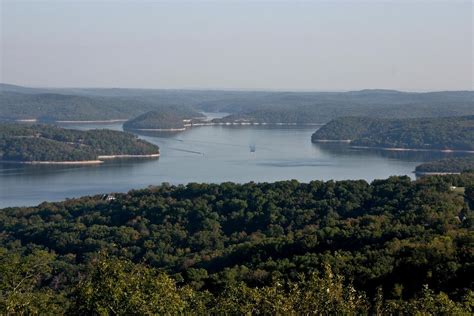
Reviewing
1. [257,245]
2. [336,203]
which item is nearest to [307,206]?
[336,203]

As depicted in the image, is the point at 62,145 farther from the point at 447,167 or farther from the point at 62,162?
the point at 447,167

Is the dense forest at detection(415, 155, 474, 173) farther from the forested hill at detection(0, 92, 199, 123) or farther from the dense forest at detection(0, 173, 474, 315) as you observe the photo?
the forested hill at detection(0, 92, 199, 123)

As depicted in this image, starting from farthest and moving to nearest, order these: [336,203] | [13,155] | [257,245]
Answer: [13,155] < [336,203] < [257,245]

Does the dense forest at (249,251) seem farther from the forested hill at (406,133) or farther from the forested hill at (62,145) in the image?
the forested hill at (406,133)

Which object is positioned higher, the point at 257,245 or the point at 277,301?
the point at 277,301

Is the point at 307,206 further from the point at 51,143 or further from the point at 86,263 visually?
the point at 51,143

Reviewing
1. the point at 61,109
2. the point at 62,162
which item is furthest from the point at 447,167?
the point at 61,109

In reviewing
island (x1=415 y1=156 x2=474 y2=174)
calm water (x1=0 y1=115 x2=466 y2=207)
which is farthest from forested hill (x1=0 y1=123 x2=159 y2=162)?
island (x1=415 y1=156 x2=474 y2=174)
